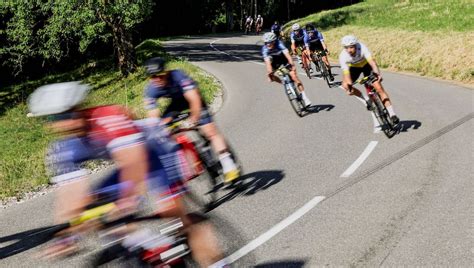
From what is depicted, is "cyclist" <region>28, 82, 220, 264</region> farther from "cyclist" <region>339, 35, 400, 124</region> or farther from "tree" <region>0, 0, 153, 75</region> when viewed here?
"tree" <region>0, 0, 153, 75</region>

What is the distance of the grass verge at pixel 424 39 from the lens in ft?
60.8

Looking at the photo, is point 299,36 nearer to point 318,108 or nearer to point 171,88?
point 318,108

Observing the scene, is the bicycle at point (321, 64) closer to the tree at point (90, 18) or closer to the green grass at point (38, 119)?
the green grass at point (38, 119)

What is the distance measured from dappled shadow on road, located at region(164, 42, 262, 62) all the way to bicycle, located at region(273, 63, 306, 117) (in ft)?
50.7

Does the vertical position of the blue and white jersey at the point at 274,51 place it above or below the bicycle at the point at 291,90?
above

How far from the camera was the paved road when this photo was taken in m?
5.42

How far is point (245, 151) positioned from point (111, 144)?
21.2 feet

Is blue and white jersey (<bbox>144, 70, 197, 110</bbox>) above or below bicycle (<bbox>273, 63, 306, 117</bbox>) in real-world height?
above

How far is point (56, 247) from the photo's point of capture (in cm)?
370

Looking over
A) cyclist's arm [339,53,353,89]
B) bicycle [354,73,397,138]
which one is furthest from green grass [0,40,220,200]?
bicycle [354,73,397,138]

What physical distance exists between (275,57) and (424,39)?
12.2 meters

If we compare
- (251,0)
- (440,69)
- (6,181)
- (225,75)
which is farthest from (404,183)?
(251,0)

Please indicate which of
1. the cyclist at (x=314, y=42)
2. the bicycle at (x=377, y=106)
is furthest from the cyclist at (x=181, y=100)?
the cyclist at (x=314, y=42)

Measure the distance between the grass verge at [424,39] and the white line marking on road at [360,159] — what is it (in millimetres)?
9135
